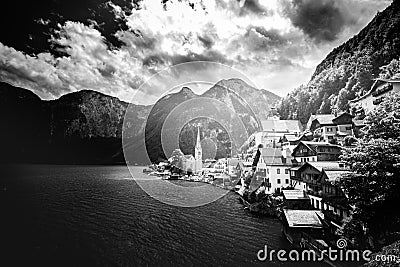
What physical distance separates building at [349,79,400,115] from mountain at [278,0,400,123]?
561 centimetres

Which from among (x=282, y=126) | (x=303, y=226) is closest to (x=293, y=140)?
(x=282, y=126)

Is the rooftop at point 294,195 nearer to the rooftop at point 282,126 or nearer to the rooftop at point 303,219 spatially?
the rooftop at point 303,219

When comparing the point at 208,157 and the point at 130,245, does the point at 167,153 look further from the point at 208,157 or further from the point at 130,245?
the point at 130,245

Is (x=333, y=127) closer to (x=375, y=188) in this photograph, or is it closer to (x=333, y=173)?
(x=333, y=173)

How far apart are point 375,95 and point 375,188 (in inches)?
1331

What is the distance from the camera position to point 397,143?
17328 mm

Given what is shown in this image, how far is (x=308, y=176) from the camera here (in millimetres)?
32344

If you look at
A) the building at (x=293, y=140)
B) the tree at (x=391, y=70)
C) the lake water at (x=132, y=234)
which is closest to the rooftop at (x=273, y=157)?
the building at (x=293, y=140)

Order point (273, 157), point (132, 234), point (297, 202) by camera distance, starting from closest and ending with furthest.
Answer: point (132, 234)
point (297, 202)
point (273, 157)

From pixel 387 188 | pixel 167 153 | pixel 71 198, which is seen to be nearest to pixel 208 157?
pixel 167 153

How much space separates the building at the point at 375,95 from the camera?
39.3 meters

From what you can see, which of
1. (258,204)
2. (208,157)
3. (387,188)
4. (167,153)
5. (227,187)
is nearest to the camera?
(387,188)

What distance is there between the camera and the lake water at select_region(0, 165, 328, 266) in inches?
890

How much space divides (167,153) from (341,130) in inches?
5652
